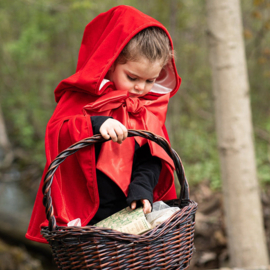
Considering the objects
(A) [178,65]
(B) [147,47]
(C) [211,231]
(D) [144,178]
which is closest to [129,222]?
(D) [144,178]

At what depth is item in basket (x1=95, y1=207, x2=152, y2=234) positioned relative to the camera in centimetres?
152

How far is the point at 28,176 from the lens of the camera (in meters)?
9.26

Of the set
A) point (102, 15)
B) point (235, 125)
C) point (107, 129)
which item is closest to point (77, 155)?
point (107, 129)

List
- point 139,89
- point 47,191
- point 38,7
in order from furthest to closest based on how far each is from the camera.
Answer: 1. point 38,7
2. point 139,89
3. point 47,191

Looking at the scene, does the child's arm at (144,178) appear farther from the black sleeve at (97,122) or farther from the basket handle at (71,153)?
the black sleeve at (97,122)

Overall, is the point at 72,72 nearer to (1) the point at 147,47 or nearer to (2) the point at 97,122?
(1) the point at 147,47

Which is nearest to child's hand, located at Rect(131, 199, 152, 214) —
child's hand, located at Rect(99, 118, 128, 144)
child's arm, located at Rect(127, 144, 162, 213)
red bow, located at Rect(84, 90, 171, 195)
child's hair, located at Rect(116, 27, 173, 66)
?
child's arm, located at Rect(127, 144, 162, 213)

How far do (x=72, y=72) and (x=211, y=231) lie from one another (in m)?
5.12

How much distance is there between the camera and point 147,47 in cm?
182

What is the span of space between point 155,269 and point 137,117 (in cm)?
86

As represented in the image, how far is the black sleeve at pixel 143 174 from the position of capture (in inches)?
65.1

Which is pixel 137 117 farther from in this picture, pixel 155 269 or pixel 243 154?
pixel 243 154

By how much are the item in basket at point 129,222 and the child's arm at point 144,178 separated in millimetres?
51

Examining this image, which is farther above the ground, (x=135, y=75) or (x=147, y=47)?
(x=147, y=47)
